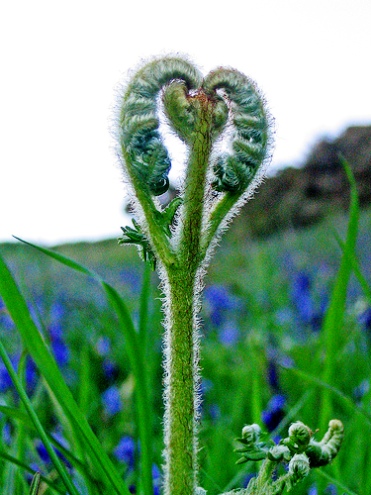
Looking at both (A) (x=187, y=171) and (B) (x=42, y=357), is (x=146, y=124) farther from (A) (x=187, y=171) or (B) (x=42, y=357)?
(B) (x=42, y=357)

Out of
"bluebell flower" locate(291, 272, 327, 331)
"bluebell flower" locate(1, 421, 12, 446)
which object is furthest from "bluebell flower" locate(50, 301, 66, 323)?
"bluebell flower" locate(1, 421, 12, 446)

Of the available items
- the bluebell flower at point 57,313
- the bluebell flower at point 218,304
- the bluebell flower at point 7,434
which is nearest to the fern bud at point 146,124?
the bluebell flower at point 7,434

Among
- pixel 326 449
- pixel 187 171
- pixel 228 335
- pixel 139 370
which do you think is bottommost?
pixel 228 335

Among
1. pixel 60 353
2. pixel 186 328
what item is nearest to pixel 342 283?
pixel 186 328

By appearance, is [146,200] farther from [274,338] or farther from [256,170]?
[274,338]

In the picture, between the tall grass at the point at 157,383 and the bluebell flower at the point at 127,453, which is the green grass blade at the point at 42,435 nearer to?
the tall grass at the point at 157,383
